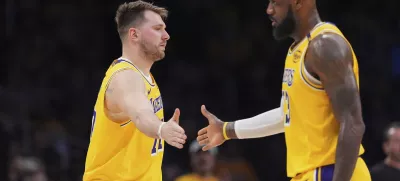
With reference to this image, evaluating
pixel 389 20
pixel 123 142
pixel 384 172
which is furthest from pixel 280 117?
pixel 389 20

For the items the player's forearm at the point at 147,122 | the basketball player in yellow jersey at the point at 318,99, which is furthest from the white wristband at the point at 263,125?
the player's forearm at the point at 147,122

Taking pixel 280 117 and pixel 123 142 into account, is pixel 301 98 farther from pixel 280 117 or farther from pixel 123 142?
pixel 123 142

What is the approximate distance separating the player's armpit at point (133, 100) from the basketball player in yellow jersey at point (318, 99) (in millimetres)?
899

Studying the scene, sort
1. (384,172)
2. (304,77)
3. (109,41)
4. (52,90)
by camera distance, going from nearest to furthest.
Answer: (304,77), (384,172), (52,90), (109,41)

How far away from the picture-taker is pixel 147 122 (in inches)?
162

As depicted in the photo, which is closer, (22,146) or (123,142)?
(123,142)

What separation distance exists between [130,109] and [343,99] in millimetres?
1370

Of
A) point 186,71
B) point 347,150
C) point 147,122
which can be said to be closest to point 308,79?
point 347,150

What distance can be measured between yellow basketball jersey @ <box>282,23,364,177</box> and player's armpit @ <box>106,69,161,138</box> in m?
0.87

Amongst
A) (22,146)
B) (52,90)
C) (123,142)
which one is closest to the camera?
(123,142)

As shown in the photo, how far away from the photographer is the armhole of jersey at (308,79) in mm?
3959

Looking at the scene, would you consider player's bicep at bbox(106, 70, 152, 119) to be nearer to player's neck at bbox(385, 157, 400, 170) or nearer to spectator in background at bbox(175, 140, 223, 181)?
spectator in background at bbox(175, 140, 223, 181)

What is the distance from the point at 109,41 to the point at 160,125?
7.73 m

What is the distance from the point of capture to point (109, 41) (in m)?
11.6
